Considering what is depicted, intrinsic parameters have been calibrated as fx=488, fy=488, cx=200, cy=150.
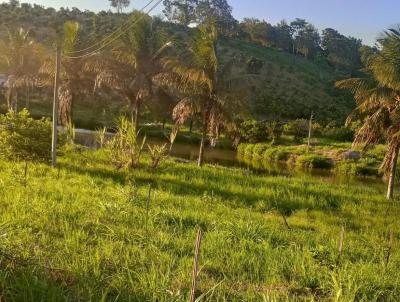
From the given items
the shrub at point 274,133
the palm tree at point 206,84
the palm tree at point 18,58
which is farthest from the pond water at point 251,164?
the palm tree at point 206,84

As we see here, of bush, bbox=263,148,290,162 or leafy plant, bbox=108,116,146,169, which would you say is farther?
bush, bbox=263,148,290,162

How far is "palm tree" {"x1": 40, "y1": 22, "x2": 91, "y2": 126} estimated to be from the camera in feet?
88.1

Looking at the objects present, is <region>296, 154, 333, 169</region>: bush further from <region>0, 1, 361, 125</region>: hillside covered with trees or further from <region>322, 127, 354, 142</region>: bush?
<region>322, 127, 354, 142</region>: bush

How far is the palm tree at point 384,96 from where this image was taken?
18953 mm

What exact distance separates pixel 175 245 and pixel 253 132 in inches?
1665

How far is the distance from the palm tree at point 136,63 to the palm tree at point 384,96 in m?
10.3

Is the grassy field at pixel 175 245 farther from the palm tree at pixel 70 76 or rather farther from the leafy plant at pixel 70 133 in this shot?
the palm tree at pixel 70 76

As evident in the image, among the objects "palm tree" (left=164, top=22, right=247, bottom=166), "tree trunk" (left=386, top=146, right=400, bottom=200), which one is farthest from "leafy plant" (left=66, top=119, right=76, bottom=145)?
"tree trunk" (left=386, top=146, right=400, bottom=200)

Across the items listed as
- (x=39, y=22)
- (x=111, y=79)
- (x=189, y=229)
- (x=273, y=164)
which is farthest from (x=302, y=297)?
(x=39, y=22)

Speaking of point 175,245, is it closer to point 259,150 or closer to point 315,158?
point 315,158

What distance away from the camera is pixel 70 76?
90.1ft

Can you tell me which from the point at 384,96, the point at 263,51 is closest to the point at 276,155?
the point at 384,96

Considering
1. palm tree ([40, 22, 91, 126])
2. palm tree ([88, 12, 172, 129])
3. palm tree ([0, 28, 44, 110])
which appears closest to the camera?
palm tree ([88, 12, 172, 129])

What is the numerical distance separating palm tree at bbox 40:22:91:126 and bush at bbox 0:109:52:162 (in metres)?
9.10
